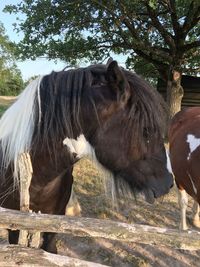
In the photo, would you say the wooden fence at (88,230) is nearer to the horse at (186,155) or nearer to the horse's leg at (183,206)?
the horse at (186,155)

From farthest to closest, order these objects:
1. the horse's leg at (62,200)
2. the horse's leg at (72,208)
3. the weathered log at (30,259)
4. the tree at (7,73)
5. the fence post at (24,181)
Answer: the tree at (7,73), the horse's leg at (72,208), the horse's leg at (62,200), the fence post at (24,181), the weathered log at (30,259)

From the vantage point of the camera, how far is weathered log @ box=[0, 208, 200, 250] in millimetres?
1582

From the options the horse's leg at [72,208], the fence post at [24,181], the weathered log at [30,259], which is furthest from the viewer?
the horse's leg at [72,208]

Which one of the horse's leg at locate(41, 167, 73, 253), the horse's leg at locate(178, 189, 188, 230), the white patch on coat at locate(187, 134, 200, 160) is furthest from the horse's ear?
the horse's leg at locate(178, 189, 188, 230)

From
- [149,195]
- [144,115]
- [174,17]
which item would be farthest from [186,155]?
[174,17]

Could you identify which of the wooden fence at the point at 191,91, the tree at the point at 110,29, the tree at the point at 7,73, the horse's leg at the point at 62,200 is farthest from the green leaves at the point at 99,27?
the tree at the point at 7,73

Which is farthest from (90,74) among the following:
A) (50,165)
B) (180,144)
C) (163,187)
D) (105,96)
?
(180,144)

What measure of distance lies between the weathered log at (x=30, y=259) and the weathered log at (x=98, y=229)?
0.11 m

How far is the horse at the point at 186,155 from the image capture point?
3646 mm

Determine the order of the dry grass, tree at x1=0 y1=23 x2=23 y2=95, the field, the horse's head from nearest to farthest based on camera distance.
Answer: the horse's head
the field
the dry grass
tree at x1=0 y1=23 x2=23 y2=95

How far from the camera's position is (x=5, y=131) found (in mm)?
1859

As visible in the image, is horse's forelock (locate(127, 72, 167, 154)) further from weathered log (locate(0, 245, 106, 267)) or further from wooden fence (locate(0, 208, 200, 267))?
weathered log (locate(0, 245, 106, 267))

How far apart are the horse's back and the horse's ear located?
7.13ft

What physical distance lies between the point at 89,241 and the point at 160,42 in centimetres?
859
